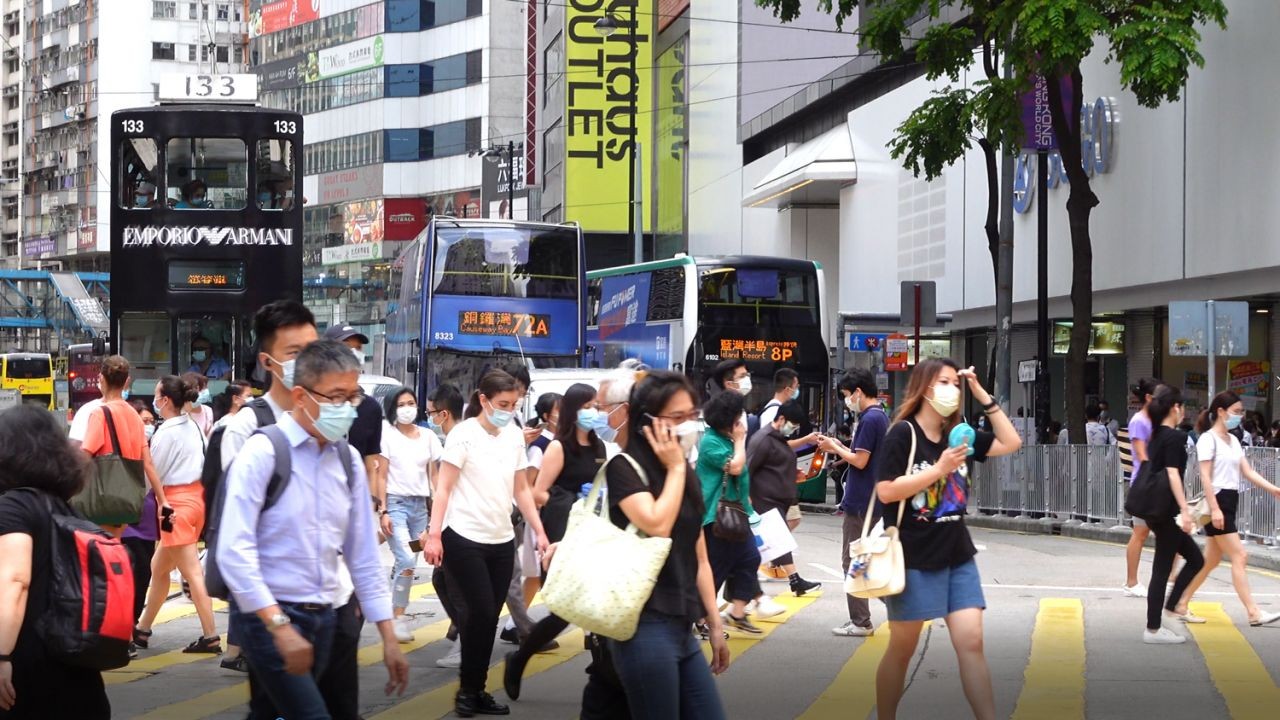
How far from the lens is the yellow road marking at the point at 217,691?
28.2ft

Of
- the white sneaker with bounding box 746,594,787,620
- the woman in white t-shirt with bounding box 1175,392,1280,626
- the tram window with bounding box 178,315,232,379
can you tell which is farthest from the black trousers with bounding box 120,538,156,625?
the tram window with bounding box 178,315,232,379

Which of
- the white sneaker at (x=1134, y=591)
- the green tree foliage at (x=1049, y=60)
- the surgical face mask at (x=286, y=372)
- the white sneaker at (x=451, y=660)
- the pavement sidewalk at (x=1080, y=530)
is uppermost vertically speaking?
the green tree foliage at (x=1049, y=60)

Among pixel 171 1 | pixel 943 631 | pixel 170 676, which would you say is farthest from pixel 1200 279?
pixel 171 1

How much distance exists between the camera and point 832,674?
10031 millimetres

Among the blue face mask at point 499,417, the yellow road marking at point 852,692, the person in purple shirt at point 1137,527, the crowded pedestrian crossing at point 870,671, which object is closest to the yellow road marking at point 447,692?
the crowded pedestrian crossing at point 870,671

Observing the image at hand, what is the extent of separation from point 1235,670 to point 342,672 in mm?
6212

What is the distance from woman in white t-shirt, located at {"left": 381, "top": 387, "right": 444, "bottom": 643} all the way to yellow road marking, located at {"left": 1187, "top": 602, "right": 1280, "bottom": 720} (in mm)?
4896

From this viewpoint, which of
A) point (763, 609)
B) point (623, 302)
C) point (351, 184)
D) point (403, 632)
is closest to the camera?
point (403, 632)

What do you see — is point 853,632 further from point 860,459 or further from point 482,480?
point 482,480

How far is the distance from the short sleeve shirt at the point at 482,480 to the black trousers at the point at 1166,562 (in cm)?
419

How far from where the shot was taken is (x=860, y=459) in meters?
11.5

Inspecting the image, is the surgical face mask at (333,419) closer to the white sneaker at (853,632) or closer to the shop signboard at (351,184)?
the white sneaker at (853,632)

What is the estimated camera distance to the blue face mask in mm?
8930

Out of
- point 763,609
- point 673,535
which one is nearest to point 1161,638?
point 763,609
